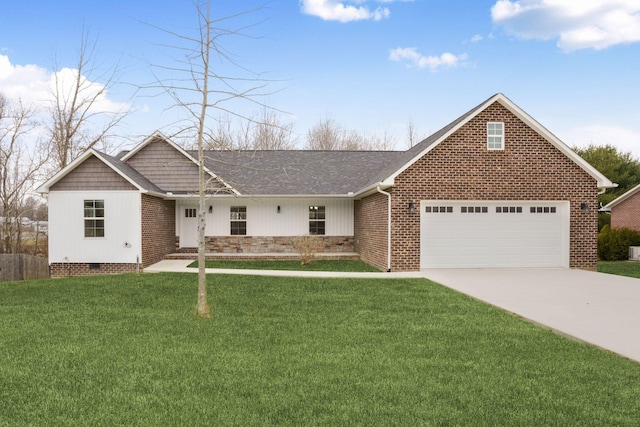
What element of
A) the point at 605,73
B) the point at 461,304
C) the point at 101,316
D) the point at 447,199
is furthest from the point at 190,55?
the point at 605,73

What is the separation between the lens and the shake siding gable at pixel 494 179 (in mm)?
15016

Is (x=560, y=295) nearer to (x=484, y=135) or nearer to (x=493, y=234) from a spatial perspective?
(x=493, y=234)

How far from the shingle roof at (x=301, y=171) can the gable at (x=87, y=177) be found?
460 centimetres

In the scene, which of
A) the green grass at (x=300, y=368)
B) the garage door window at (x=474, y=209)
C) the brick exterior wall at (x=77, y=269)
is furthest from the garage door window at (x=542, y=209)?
the brick exterior wall at (x=77, y=269)

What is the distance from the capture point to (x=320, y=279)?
43.4 feet

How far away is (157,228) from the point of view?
58.2ft

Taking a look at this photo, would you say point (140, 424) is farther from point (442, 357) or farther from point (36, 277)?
point (36, 277)

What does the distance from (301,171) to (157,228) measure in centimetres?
717

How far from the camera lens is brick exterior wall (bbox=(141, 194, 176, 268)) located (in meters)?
16.4

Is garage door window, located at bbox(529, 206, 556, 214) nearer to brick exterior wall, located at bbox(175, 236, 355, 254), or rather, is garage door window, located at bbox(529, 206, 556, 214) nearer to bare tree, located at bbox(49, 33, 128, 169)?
brick exterior wall, located at bbox(175, 236, 355, 254)

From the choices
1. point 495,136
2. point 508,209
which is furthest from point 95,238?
point 508,209

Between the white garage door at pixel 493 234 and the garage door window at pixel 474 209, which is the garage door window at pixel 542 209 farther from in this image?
the garage door window at pixel 474 209

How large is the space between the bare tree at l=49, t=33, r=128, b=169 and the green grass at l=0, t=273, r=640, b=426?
2070 cm

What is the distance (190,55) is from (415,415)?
24.7 ft
